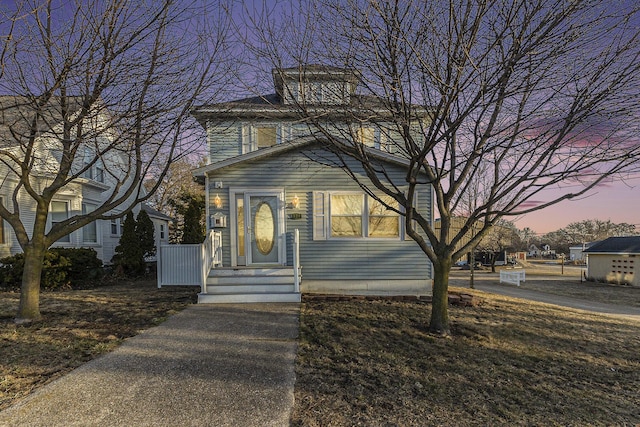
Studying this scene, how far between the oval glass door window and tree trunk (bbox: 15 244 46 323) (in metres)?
4.22

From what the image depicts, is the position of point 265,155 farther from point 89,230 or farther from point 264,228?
point 89,230

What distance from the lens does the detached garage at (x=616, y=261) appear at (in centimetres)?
1714

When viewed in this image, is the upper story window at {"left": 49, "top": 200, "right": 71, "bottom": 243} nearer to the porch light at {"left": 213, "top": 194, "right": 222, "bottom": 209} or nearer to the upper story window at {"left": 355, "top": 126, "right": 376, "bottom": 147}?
the porch light at {"left": 213, "top": 194, "right": 222, "bottom": 209}

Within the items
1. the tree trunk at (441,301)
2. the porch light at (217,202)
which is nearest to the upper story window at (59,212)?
the porch light at (217,202)

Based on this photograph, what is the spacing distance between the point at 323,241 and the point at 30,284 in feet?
18.5

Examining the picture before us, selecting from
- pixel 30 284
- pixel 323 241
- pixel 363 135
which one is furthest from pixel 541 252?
pixel 30 284

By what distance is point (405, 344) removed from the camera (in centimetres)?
477

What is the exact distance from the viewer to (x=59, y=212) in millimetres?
12398

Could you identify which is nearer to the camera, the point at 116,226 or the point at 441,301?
the point at 441,301

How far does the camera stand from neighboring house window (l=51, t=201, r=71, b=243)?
1220 centimetres

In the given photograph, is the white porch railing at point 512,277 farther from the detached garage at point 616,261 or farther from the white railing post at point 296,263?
the white railing post at point 296,263

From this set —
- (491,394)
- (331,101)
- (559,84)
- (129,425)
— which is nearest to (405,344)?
(491,394)

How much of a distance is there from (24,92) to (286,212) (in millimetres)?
5234

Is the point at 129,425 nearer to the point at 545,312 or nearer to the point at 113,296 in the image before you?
the point at 113,296
